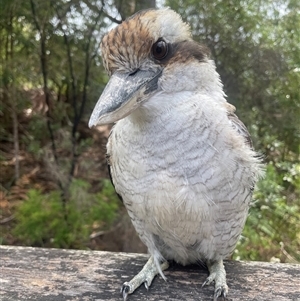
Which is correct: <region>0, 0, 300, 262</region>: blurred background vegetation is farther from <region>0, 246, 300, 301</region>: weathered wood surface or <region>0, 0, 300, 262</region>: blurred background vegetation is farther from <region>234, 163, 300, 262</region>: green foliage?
<region>0, 246, 300, 301</region>: weathered wood surface

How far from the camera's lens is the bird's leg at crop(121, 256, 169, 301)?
1183mm

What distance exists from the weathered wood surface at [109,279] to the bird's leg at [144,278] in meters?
0.02

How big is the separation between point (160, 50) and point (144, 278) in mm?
674

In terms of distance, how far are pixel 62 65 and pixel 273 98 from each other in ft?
3.94

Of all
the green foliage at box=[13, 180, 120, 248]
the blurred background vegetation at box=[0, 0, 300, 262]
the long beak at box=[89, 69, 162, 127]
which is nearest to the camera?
the long beak at box=[89, 69, 162, 127]

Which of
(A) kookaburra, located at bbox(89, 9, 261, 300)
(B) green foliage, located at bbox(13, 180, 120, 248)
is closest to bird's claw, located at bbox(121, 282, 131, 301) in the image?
(A) kookaburra, located at bbox(89, 9, 261, 300)

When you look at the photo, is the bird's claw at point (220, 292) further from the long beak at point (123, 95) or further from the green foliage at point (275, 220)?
the green foliage at point (275, 220)

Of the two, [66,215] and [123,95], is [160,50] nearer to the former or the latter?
[123,95]

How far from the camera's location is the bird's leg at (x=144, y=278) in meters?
1.18

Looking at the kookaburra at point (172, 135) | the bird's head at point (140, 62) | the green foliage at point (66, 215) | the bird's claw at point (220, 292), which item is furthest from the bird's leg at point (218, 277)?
the green foliage at point (66, 215)

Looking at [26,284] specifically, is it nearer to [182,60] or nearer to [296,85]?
[182,60]

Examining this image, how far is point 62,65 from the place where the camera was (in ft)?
7.95

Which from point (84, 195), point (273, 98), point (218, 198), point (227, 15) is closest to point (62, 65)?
point (84, 195)

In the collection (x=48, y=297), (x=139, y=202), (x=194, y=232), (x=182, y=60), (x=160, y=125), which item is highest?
(x=182, y=60)
